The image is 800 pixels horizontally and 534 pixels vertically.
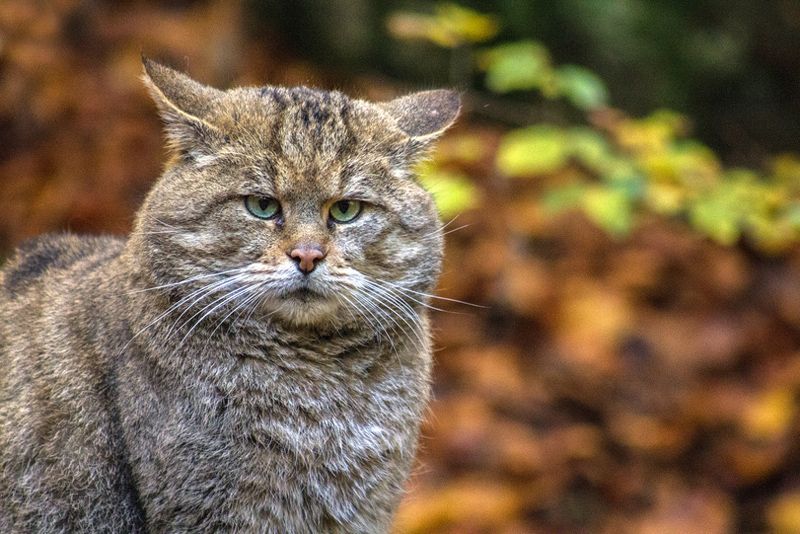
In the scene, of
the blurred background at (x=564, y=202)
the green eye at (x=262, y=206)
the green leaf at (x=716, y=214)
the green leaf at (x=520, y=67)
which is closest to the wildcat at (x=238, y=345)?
the green eye at (x=262, y=206)

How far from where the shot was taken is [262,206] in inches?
131

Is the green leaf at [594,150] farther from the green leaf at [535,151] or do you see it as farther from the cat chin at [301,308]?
the cat chin at [301,308]

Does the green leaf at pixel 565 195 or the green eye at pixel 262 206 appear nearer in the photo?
the green eye at pixel 262 206

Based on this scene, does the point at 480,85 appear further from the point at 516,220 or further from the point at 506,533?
the point at 506,533

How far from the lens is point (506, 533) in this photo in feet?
19.8

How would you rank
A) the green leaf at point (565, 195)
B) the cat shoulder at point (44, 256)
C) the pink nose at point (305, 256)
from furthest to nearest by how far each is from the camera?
the green leaf at point (565, 195)
the cat shoulder at point (44, 256)
the pink nose at point (305, 256)

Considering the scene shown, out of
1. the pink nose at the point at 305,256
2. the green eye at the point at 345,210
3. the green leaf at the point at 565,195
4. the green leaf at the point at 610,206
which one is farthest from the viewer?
the green leaf at the point at 565,195

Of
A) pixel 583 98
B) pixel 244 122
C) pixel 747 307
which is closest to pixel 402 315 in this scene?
pixel 244 122

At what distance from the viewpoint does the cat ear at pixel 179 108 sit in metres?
3.32

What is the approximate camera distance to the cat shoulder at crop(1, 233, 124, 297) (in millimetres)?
3840

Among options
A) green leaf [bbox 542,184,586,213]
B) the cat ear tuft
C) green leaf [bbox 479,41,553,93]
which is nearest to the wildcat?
the cat ear tuft

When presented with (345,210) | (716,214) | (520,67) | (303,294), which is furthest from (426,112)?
(716,214)

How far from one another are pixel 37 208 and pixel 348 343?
4850mm

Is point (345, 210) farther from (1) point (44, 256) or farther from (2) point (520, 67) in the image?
(2) point (520, 67)
